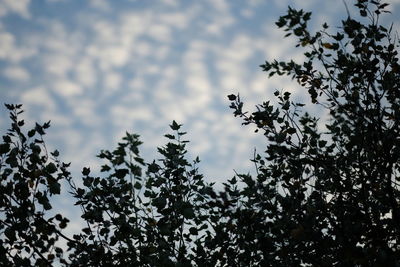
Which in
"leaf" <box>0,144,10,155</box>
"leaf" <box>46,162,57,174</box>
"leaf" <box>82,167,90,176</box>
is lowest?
"leaf" <box>82,167,90,176</box>

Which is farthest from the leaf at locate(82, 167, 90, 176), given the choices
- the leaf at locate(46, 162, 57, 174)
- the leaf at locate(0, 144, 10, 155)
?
the leaf at locate(0, 144, 10, 155)

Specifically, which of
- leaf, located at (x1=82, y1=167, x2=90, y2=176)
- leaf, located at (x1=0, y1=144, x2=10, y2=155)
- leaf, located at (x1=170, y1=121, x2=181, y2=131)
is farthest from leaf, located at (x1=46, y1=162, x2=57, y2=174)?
leaf, located at (x1=170, y1=121, x2=181, y2=131)

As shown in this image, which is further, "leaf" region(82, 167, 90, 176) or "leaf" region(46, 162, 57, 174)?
"leaf" region(82, 167, 90, 176)

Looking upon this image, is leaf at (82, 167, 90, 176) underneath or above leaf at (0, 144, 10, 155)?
underneath

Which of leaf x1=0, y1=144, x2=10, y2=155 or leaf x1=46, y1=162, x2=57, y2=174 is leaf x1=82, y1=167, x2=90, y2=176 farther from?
leaf x1=0, y1=144, x2=10, y2=155

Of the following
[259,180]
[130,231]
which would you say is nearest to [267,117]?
[259,180]

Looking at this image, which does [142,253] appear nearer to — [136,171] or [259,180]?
[136,171]

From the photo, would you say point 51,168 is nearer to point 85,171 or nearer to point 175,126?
point 85,171

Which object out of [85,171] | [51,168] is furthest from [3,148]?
[85,171]

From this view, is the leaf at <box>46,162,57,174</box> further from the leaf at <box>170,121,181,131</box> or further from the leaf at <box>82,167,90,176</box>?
the leaf at <box>170,121,181,131</box>

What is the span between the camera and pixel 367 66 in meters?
5.02

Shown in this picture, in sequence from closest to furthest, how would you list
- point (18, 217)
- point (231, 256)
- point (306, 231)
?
point (306, 231) < point (18, 217) < point (231, 256)

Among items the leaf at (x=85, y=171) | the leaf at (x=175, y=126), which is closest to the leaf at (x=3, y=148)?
the leaf at (x=85, y=171)

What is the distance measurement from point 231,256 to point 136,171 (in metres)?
1.86
